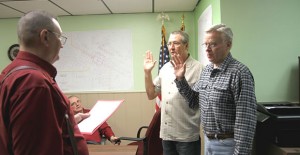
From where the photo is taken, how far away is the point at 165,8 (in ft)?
11.1

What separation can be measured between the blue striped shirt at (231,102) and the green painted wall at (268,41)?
0.77 m

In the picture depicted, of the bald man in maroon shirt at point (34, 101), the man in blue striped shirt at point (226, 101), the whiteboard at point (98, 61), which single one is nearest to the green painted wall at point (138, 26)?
the whiteboard at point (98, 61)

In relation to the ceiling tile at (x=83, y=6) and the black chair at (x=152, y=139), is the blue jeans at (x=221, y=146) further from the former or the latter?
the ceiling tile at (x=83, y=6)

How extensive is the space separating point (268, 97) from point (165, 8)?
1897 millimetres

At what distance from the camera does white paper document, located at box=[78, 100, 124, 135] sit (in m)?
1.61

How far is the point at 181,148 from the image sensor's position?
5.92 feet

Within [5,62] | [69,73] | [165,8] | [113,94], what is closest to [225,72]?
[165,8]

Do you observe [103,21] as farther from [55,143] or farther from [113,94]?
[55,143]

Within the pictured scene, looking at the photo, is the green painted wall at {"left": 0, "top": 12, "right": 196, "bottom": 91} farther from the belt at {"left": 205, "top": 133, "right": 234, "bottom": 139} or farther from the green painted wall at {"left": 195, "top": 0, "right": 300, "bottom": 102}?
the belt at {"left": 205, "top": 133, "right": 234, "bottom": 139}

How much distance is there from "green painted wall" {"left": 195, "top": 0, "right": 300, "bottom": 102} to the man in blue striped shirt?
2.46ft

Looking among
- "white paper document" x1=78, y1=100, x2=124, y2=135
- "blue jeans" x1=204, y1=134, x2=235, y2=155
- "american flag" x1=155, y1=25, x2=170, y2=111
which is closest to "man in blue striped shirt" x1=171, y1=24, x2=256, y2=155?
"blue jeans" x1=204, y1=134, x2=235, y2=155

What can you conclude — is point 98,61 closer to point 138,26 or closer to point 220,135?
point 138,26

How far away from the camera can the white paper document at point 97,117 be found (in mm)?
1613

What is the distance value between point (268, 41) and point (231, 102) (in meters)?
1.03
